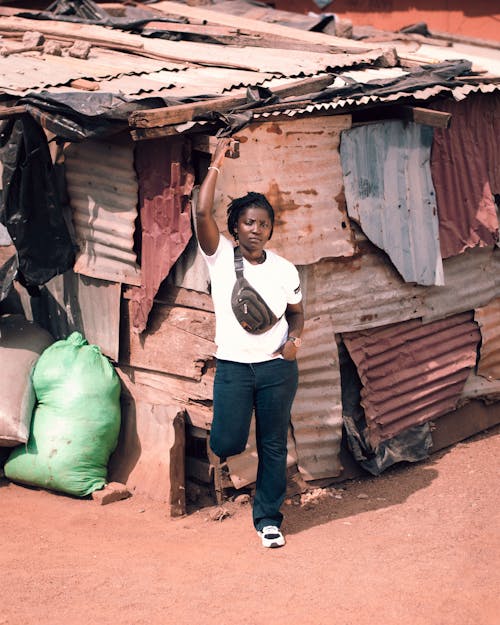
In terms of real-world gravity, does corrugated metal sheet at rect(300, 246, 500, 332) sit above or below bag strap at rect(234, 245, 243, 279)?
below

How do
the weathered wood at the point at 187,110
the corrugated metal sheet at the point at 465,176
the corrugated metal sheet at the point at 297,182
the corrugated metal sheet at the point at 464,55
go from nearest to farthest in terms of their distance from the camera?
the weathered wood at the point at 187,110 → the corrugated metal sheet at the point at 297,182 → the corrugated metal sheet at the point at 465,176 → the corrugated metal sheet at the point at 464,55

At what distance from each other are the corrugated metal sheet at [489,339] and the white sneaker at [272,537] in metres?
2.39

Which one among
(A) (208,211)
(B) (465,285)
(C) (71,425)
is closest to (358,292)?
(B) (465,285)

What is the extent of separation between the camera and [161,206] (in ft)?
20.7

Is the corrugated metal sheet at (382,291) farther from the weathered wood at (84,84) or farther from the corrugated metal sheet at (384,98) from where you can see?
the weathered wood at (84,84)

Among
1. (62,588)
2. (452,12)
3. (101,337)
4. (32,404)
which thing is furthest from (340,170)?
(452,12)

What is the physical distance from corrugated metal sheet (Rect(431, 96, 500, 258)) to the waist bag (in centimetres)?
201

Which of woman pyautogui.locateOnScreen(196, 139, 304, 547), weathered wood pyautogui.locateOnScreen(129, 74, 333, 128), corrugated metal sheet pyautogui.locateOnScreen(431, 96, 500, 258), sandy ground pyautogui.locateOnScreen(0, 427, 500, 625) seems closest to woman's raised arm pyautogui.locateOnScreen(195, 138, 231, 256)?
woman pyautogui.locateOnScreen(196, 139, 304, 547)

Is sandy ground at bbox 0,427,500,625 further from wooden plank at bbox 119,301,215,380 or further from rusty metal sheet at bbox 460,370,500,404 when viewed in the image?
wooden plank at bbox 119,301,215,380

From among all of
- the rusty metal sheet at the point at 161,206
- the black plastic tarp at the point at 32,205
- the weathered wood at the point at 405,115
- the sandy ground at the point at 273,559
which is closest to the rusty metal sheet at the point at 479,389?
the sandy ground at the point at 273,559

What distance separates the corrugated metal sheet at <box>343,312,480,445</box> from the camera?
6.89m

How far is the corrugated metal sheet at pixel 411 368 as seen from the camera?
6895 millimetres

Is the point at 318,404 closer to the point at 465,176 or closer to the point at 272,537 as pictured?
the point at 272,537

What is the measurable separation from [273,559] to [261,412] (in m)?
0.79
